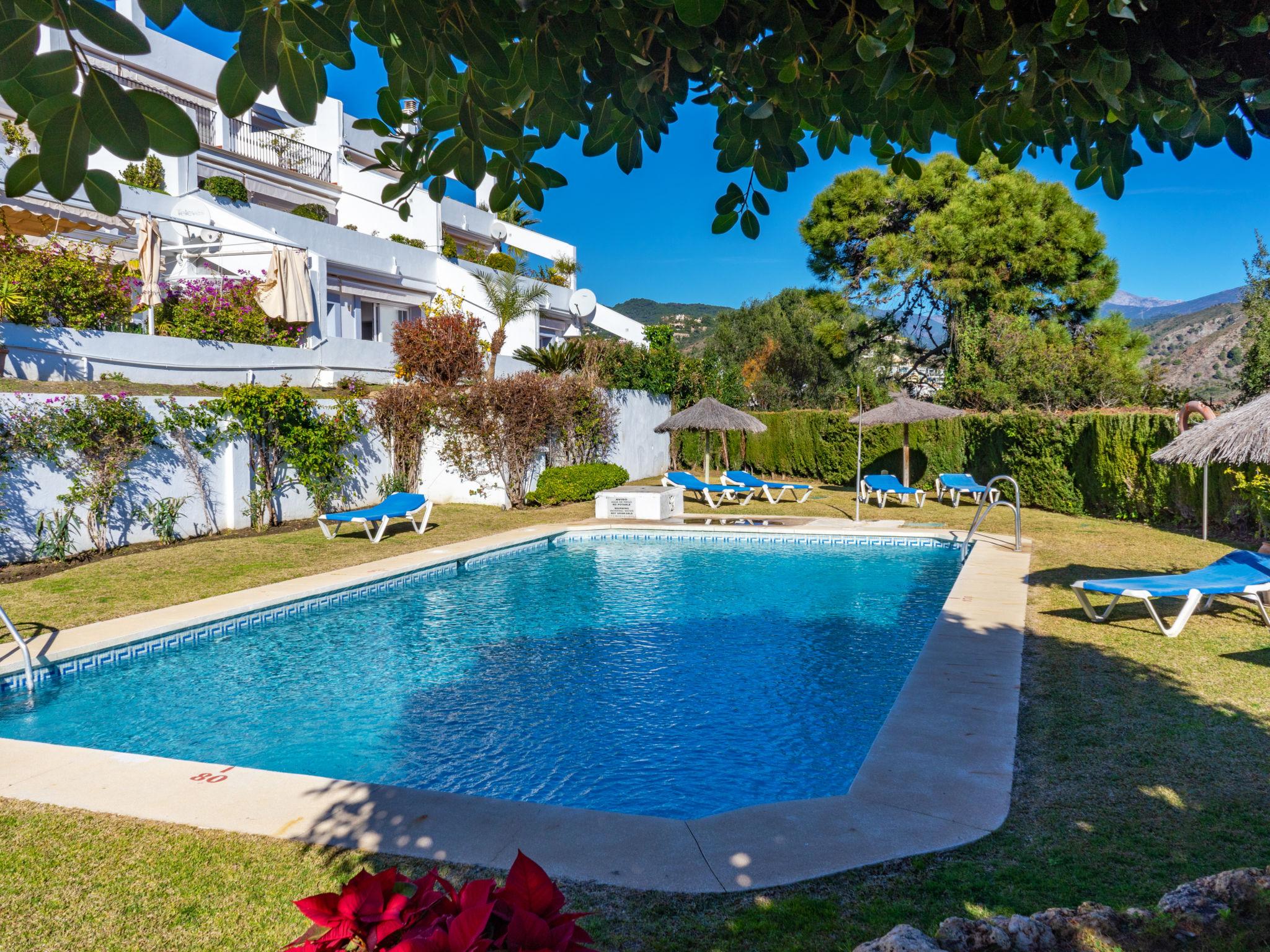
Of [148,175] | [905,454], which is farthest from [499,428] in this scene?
[148,175]

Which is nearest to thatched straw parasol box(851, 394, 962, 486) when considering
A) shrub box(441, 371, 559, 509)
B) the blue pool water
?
shrub box(441, 371, 559, 509)

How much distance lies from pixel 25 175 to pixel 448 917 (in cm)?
179

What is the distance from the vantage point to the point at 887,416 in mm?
21016

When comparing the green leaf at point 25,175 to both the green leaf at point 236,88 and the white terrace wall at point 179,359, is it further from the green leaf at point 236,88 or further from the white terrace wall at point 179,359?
the white terrace wall at point 179,359

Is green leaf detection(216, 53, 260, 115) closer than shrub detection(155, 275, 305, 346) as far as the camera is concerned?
Yes

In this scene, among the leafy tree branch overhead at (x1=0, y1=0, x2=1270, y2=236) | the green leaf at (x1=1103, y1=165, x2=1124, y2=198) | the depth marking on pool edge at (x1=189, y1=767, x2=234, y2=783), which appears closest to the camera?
the leafy tree branch overhead at (x1=0, y1=0, x2=1270, y2=236)

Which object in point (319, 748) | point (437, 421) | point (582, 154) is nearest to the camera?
point (582, 154)

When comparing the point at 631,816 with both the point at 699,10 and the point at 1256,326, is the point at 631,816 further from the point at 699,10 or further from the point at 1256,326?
the point at 1256,326

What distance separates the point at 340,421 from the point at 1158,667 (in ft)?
48.9

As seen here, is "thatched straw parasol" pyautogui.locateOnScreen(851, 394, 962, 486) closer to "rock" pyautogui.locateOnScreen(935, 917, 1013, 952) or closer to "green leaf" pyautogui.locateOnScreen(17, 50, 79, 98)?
"rock" pyautogui.locateOnScreen(935, 917, 1013, 952)

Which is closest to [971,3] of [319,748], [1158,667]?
[319,748]

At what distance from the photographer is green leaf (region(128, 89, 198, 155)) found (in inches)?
67.7

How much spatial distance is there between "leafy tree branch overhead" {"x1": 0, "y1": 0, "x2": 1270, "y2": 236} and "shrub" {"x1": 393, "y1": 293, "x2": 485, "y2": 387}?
2036 centimetres

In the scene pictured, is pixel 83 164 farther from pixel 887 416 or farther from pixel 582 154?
pixel 887 416
